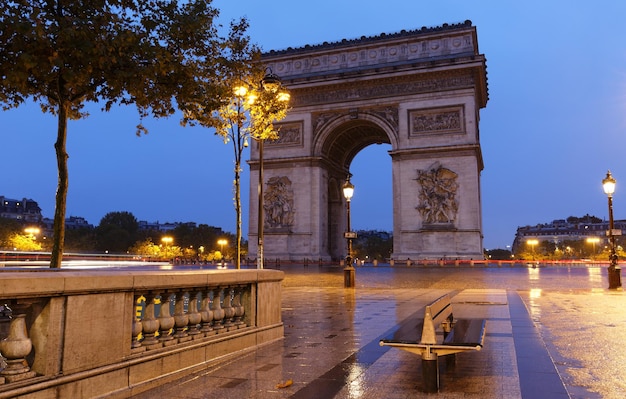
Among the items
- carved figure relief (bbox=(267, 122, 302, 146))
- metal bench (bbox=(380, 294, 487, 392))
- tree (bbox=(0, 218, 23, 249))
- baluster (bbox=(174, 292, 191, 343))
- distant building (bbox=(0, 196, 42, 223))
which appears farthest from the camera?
distant building (bbox=(0, 196, 42, 223))

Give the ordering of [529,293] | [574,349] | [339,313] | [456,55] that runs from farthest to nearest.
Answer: [456,55], [529,293], [339,313], [574,349]

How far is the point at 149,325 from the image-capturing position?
5180 mm

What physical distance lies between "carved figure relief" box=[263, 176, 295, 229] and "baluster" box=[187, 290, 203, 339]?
36.2m

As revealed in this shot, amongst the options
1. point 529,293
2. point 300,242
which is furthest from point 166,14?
point 300,242

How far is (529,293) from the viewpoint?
1652cm

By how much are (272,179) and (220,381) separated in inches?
1499

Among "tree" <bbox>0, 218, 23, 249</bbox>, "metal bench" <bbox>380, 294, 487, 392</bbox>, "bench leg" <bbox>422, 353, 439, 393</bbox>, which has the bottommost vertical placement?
"bench leg" <bbox>422, 353, 439, 393</bbox>

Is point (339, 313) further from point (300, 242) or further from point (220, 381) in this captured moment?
point (300, 242)

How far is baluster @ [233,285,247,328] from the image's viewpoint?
694 centimetres

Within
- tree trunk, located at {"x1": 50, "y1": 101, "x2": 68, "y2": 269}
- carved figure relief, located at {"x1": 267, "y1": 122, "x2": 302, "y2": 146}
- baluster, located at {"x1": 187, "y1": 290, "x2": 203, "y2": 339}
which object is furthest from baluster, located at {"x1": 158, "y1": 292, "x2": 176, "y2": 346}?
carved figure relief, located at {"x1": 267, "y1": 122, "x2": 302, "y2": 146}

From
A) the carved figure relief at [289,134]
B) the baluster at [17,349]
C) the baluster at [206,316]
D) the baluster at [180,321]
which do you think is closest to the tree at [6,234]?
the carved figure relief at [289,134]

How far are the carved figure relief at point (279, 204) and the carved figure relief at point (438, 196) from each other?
33.9 ft

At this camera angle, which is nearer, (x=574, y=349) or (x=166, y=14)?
(x=574, y=349)

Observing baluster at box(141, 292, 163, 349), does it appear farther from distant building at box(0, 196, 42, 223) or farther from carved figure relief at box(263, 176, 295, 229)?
distant building at box(0, 196, 42, 223)
